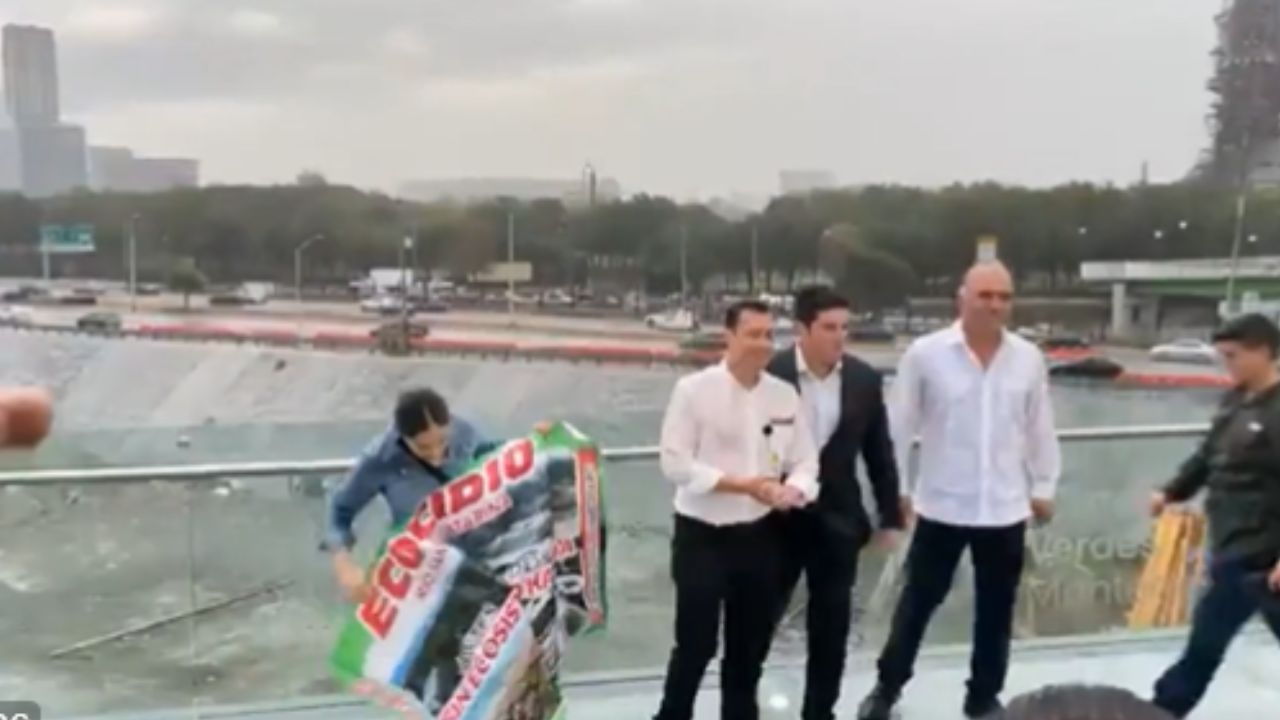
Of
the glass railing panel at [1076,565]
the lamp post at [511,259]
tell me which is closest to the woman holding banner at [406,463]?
the glass railing panel at [1076,565]

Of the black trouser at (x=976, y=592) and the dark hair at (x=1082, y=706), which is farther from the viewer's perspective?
the black trouser at (x=976, y=592)

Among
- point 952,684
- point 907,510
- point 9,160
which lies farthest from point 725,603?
point 9,160

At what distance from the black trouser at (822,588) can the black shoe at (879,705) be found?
0.18 meters

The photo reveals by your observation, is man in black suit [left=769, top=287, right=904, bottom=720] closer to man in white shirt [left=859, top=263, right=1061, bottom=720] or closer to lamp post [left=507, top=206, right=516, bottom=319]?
man in white shirt [left=859, top=263, right=1061, bottom=720]

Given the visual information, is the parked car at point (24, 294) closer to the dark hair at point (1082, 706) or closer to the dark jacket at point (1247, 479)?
the dark jacket at point (1247, 479)

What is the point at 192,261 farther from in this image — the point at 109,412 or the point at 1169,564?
the point at 1169,564

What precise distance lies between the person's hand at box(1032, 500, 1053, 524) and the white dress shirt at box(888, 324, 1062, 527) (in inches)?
2.4

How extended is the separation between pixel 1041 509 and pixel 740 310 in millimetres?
1009

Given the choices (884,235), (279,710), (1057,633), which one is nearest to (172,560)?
(279,710)

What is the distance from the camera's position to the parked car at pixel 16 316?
2501 cm

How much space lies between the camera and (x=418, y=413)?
279cm

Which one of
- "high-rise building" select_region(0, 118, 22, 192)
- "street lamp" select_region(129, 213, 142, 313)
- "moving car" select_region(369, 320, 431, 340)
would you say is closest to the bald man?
"high-rise building" select_region(0, 118, 22, 192)

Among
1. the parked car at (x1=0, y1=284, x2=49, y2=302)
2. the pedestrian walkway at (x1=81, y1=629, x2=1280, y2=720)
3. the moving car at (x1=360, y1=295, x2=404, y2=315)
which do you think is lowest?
the moving car at (x1=360, y1=295, x2=404, y2=315)

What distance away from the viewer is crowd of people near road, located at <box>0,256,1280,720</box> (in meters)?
3.06
